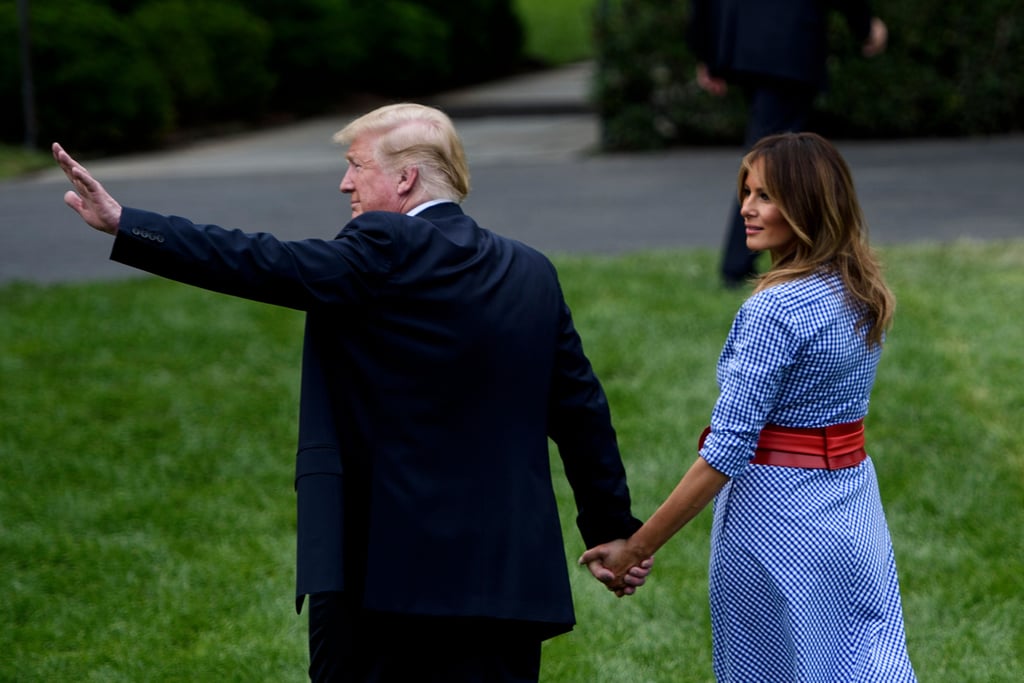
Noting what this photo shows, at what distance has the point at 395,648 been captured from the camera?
288 centimetres

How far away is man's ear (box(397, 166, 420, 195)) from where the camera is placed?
2865 mm

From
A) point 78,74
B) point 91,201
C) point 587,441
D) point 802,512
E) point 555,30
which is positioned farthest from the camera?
point 555,30

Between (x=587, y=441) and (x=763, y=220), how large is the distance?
605 millimetres

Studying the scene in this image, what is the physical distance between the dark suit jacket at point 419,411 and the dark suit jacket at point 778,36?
14.7 feet

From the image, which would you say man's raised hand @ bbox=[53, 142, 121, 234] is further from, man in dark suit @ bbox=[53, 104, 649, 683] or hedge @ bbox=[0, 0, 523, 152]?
hedge @ bbox=[0, 0, 523, 152]

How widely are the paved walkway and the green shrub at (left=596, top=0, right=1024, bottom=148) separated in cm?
27

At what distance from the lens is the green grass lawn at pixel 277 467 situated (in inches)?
168

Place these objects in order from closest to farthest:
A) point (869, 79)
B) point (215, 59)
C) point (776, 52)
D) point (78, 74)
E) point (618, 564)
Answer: point (618, 564), point (776, 52), point (869, 79), point (78, 74), point (215, 59)

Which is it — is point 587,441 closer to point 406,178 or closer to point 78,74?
point 406,178

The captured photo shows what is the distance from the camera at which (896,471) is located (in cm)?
550

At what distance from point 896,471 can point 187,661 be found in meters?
2.81

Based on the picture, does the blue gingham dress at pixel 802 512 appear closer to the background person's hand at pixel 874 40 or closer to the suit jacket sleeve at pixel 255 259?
the suit jacket sleeve at pixel 255 259

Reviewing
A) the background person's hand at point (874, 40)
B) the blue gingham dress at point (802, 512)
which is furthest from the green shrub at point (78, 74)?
the blue gingham dress at point (802, 512)

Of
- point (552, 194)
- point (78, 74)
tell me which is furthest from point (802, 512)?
point (78, 74)
